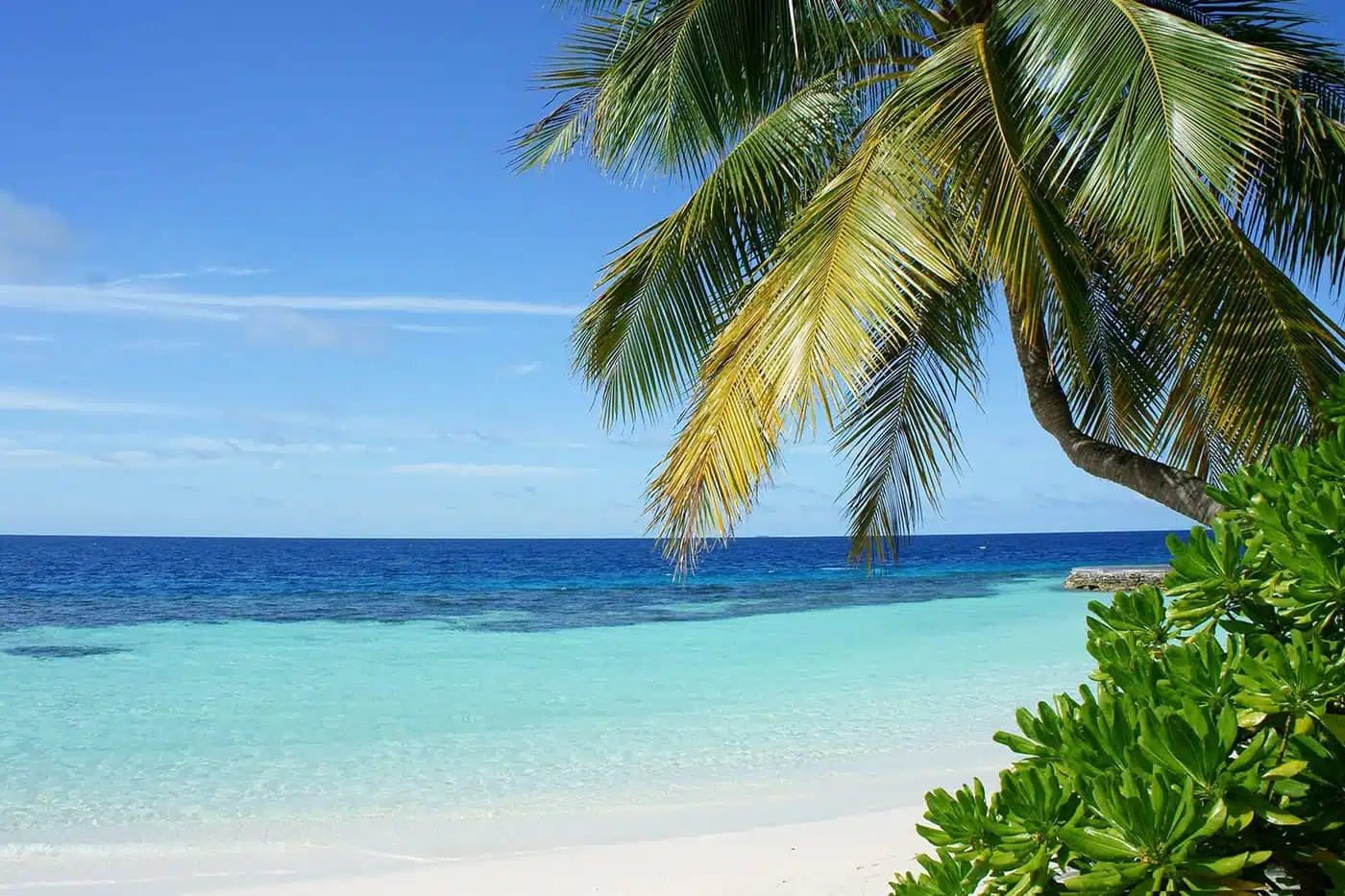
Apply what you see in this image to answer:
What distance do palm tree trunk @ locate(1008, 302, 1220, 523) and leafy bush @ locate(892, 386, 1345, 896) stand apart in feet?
9.83

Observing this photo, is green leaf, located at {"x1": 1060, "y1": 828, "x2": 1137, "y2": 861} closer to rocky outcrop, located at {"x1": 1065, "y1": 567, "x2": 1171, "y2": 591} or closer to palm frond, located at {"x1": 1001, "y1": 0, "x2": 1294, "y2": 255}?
palm frond, located at {"x1": 1001, "y1": 0, "x2": 1294, "y2": 255}

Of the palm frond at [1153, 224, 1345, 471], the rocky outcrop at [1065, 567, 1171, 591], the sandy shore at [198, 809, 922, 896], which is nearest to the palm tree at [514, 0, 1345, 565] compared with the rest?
the palm frond at [1153, 224, 1345, 471]

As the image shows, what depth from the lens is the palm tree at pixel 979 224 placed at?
154 inches

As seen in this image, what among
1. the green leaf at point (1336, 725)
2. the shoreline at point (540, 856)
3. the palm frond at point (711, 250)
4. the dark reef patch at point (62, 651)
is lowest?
the dark reef patch at point (62, 651)

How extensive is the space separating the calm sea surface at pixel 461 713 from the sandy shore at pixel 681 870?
658 millimetres

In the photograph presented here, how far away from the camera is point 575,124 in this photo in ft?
21.4

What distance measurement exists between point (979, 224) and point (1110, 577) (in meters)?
25.5

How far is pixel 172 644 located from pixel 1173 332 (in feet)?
53.6

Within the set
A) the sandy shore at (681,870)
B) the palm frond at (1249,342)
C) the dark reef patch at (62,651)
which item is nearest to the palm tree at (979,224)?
the palm frond at (1249,342)

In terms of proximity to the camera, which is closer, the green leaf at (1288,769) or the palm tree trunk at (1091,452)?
the green leaf at (1288,769)

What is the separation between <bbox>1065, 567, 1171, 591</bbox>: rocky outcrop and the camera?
26.0 meters

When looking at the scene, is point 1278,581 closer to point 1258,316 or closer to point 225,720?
point 1258,316

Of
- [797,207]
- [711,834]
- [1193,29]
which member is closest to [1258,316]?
[1193,29]

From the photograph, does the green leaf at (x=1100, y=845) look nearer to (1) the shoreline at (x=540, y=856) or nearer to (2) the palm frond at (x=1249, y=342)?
(2) the palm frond at (x=1249, y=342)
